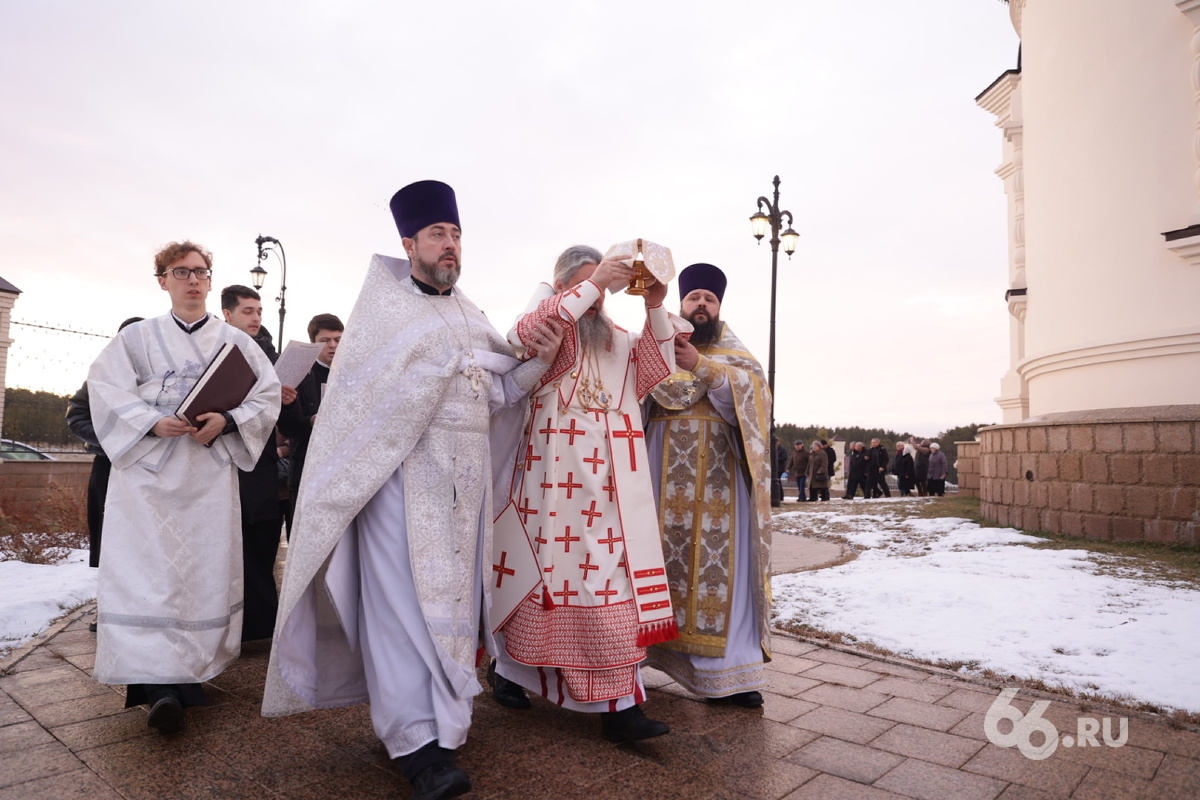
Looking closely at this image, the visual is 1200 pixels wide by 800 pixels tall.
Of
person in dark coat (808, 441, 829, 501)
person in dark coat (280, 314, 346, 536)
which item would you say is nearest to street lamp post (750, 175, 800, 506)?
person in dark coat (808, 441, 829, 501)

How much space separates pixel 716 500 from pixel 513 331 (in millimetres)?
1376

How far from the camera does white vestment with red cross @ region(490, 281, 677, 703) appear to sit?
3188 mm

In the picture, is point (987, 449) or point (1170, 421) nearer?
point (1170, 421)

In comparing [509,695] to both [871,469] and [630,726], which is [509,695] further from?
[871,469]

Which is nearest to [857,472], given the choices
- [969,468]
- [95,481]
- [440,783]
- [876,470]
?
[876,470]

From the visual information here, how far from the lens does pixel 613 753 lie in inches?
121

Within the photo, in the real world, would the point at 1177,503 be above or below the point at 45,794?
above

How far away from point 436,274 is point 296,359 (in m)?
1.70

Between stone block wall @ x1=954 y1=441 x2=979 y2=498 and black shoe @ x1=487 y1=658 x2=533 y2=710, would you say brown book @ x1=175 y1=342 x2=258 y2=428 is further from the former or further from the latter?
stone block wall @ x1=954 y1=441 x2=979 y2=498

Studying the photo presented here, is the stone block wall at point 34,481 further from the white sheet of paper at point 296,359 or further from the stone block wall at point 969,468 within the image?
the stone block wall at point 969,468

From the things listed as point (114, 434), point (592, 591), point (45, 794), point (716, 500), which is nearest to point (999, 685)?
point (716, 500)

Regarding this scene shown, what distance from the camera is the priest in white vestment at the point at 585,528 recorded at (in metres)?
3.18

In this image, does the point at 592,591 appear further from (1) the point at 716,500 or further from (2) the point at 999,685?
(2) the point at 999,685

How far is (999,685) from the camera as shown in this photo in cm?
405
